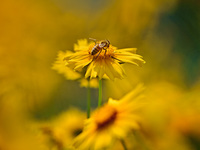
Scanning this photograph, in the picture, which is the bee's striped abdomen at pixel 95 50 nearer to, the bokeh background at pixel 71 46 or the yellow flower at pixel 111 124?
the yellow flower at pixel 111 124

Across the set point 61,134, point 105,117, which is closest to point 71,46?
point 61,134

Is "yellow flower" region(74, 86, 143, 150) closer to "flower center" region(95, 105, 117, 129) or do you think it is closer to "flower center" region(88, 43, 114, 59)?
"flower center" region(95, 105, 117, 129)

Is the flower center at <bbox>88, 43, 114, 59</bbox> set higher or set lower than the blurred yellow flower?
higher

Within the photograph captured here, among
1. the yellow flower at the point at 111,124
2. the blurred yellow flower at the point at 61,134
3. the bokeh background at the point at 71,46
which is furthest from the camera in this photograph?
the bokeh background at the point at 71,46

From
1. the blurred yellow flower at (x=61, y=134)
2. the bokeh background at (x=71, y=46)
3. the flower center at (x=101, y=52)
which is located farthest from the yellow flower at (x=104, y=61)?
the bokeh background at (x=71, y=46)

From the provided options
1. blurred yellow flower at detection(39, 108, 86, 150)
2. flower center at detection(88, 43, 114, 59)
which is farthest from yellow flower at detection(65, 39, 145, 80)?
blurred yellow flower at detection(39, 108, 86, 150)

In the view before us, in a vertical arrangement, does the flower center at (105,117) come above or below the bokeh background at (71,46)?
below

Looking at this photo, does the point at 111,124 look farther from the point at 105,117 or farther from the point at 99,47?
the point at 99,47

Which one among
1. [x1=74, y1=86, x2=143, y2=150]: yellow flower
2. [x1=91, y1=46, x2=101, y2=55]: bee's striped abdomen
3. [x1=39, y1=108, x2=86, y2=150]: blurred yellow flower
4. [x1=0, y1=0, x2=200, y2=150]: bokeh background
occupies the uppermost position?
[x1=0, y1=0, x2=200, y2=150]: bokeh background
